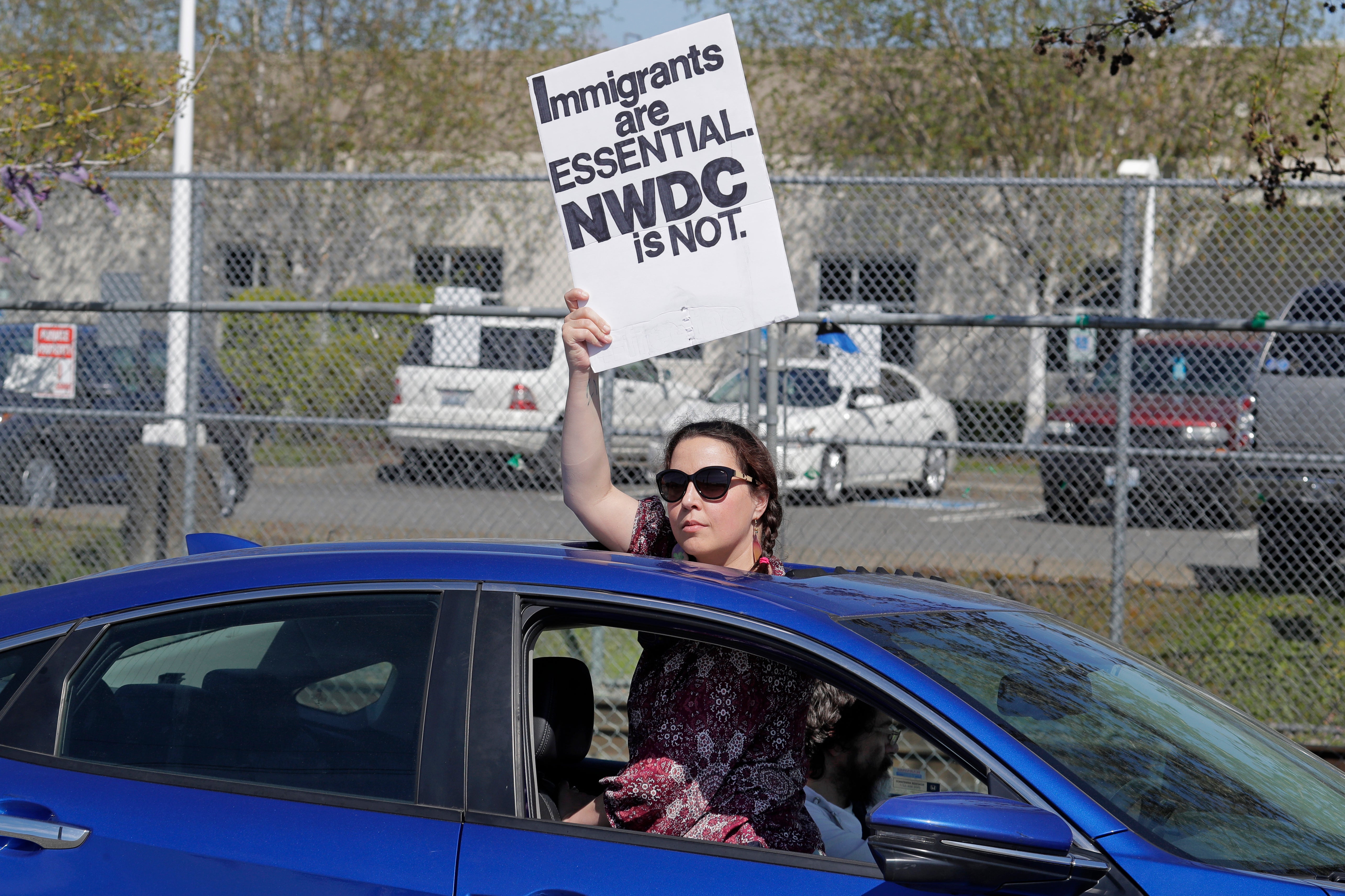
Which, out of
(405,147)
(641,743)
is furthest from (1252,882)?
(405,147)

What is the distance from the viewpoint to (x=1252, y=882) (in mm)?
1957

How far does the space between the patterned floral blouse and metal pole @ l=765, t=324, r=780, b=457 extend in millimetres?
3016

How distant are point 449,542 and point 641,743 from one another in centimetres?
60

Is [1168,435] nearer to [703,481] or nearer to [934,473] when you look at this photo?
[934,473]

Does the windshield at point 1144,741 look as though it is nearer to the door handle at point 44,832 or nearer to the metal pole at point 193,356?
the door handle at point 44,832

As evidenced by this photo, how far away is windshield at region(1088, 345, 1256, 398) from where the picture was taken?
7121 millimetres

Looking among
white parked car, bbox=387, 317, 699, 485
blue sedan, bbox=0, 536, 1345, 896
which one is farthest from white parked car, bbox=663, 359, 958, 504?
blue sedan, bbox=0, 536, 1345, 896

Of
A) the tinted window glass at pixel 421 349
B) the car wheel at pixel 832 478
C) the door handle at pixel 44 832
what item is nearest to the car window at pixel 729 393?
the car wheel at pixel 832 478

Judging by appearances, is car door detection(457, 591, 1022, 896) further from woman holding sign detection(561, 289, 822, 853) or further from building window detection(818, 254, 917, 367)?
building window detection(818, 254, 917, 367)

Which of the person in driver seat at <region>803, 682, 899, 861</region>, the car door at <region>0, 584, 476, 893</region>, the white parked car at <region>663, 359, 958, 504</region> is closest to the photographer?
the car door at <region>0, 584, 476, 893</region>

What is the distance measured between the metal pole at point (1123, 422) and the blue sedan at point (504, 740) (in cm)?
303

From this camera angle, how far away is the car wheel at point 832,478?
652cm

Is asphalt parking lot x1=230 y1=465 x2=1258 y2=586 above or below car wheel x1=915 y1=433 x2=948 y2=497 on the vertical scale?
below

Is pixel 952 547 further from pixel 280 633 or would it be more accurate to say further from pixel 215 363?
pixel 280 633
